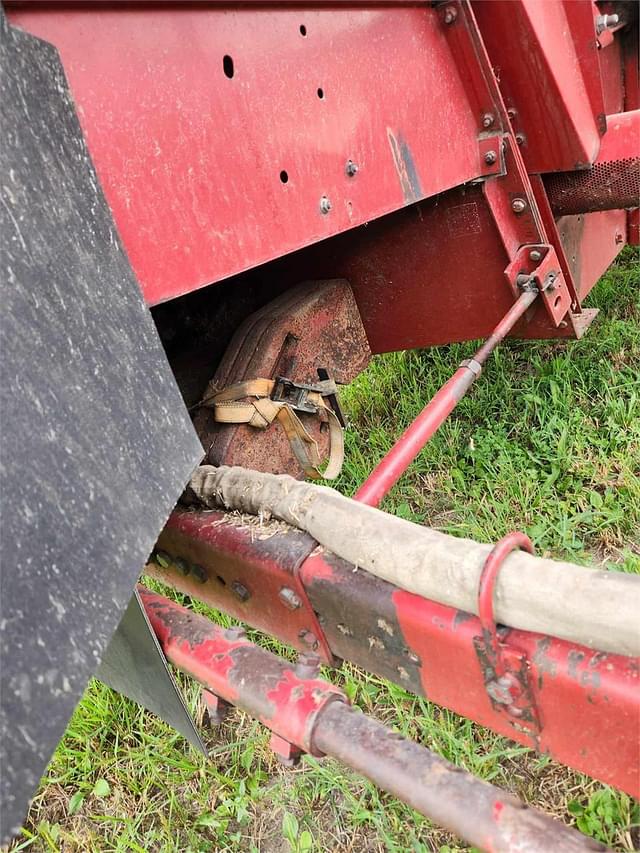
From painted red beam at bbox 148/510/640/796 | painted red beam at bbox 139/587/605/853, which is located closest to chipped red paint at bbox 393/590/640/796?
painted red beam at bbox 148/510/640/796

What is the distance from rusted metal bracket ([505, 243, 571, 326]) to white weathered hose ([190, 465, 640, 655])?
1034 mm

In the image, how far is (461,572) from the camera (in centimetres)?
90

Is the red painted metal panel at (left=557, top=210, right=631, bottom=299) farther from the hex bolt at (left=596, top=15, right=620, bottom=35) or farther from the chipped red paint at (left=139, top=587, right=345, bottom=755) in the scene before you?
the chipped red paint at (left=139, top=587, right=345, bottom=755)

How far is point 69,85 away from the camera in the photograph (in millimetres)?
913

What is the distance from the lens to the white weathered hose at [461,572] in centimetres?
79

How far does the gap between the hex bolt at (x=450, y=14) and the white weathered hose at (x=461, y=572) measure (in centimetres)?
120

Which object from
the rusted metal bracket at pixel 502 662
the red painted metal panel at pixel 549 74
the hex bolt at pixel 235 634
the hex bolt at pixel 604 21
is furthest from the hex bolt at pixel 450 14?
the hex bolt at pixel 235 634

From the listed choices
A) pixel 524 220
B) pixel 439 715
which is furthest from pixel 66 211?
pixel 439 715

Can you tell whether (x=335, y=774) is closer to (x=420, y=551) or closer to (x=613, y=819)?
(x=613, y=819)

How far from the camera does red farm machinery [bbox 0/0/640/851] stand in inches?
31.2

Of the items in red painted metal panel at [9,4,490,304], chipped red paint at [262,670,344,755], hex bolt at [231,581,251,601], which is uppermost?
red painted metal panel at [9,4,490,304]

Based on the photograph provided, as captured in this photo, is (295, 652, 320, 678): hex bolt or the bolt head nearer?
(295, 652, 320, 678): hex bolt

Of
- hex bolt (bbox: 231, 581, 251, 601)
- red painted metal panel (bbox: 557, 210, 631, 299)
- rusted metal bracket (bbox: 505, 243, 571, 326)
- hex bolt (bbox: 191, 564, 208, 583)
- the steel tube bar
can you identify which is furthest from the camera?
red painted metal panel (bbox: 557, 210, 631, 299)

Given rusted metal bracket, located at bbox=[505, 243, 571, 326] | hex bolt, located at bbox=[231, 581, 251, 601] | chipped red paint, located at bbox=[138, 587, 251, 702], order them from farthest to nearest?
1. rusted metal bracket, located at bbox=[505, 243, 571, 326]
2. hex bolt, located at bbox=[231, 581, 251, 601]
3. chipped red paint, located at bbox=[138, 587, 251, 702]
